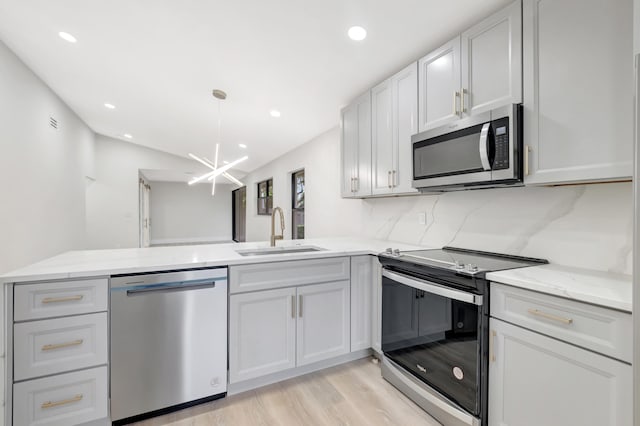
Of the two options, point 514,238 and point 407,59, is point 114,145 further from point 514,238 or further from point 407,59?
point 514,238

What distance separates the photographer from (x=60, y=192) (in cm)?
427

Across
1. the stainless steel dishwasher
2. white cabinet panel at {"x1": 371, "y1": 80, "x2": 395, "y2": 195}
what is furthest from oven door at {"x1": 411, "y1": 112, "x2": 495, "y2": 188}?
the stainless steel dishwasher

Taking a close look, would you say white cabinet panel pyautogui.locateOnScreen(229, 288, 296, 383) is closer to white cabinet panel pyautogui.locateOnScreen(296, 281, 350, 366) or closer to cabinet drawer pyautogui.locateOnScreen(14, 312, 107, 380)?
white cabinet panel pyautogui.locateOnScreen(296, 281, 350, 366)

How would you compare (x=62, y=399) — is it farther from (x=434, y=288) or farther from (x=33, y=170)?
(x=33, y=170)

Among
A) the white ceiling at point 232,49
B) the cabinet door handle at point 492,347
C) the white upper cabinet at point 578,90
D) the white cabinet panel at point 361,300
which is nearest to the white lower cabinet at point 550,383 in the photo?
the cabinet door handle at point 492,347

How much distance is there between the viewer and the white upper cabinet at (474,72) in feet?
5.04

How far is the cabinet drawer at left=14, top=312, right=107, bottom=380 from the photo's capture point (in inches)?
54.6

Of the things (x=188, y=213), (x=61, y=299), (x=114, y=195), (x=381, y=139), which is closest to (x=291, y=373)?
(x=61, y=299)

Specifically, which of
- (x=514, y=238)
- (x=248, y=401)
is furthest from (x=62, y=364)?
(x=514, y=238)

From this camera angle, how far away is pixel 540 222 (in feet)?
5.63

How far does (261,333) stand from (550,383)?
62.1 inches

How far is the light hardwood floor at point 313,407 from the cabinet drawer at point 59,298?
79 centimetres

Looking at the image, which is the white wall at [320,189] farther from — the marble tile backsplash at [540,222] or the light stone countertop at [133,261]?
the light stone countertop at [133,261]

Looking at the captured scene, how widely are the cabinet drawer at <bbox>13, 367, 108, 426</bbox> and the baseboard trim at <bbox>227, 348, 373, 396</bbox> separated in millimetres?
739
